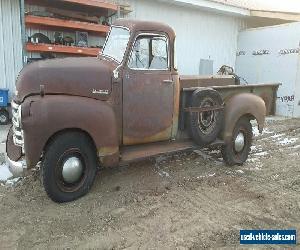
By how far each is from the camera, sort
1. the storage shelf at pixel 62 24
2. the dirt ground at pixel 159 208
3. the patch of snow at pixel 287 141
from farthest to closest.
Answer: the storage shelf at pixel 62 24, the patch of snow at pixel 287 141, the dirt ground at pixel 159 208

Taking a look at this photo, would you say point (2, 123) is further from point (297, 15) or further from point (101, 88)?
point (297, 15)

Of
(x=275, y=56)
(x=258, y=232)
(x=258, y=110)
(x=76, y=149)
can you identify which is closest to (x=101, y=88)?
(x=76, y=149)

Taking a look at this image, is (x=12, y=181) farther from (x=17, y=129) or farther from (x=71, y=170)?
(x=71, y=170)

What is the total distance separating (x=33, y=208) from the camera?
161 inches

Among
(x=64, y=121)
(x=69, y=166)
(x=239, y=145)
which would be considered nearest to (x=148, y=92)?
(x=64, y=121)

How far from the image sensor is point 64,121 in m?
3.94

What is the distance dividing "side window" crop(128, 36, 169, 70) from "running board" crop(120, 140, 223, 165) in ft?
3.97

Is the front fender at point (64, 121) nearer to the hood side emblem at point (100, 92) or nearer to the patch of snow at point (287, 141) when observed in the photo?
the hood side emblem at point (100, 92)

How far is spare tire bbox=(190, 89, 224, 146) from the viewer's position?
5234mm

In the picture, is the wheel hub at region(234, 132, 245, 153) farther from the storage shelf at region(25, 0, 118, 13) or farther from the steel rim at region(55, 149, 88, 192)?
the storage shelf at region(25, 0, 118, 13)

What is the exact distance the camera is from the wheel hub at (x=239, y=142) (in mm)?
5898

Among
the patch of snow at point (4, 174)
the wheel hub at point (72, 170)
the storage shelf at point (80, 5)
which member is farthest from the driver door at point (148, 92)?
the storage shelf at point (80, 5)

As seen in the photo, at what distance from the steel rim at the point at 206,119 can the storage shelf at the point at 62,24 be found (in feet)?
15.5

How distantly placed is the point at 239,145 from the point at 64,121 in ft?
11.1
